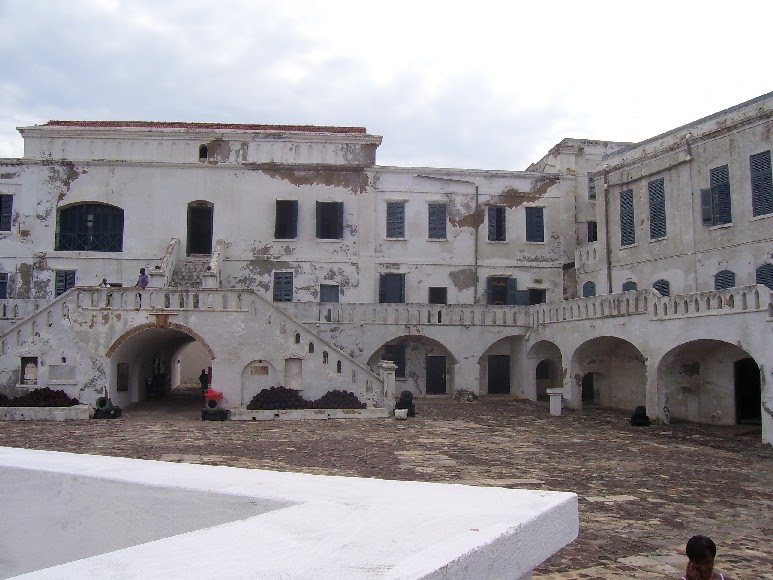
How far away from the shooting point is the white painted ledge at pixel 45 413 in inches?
882

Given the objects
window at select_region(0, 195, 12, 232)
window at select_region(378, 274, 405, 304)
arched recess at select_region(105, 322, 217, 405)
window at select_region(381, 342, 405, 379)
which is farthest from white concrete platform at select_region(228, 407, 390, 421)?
window at select_region(0, 195, 12, 232)

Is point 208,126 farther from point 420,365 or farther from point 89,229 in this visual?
point 420,365

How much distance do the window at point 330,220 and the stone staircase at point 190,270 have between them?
16.7 ft

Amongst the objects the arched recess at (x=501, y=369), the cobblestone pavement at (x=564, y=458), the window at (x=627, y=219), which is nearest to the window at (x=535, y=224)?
the window at (x=627, y=219)

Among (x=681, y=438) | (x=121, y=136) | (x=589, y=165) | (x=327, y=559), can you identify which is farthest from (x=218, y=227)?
(x=327, y=559)

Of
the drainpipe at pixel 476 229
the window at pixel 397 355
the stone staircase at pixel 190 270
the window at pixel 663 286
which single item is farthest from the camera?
the drainpipe at pixel 476 229

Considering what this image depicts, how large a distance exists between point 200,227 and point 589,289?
17.3m

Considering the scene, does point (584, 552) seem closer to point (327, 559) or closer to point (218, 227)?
point (327, 559)

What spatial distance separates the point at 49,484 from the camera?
413cm

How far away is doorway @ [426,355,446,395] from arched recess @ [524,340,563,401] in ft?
12.1

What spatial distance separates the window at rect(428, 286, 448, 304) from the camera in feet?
105

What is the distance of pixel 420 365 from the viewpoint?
31.2 metres

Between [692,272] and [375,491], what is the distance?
79.2 ft

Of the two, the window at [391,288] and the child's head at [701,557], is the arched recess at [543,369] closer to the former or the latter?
the window at [391,288]
